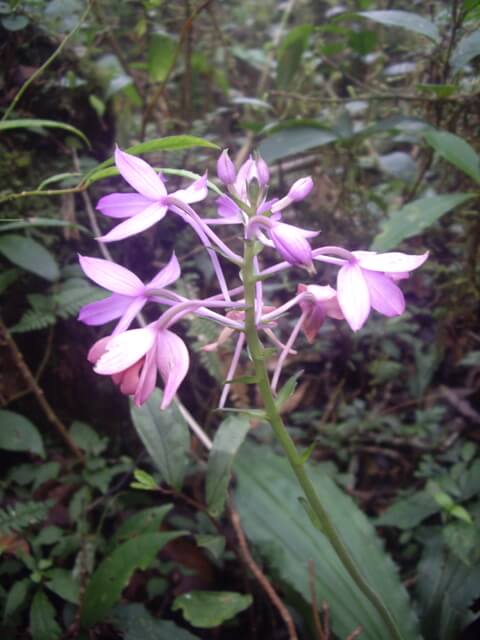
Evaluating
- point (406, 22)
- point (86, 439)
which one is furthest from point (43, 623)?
point (406, 22)

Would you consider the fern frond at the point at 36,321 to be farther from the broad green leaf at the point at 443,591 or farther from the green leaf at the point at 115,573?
the broad green leaf at the point at 443,591

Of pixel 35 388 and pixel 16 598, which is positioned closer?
pixel 16 598

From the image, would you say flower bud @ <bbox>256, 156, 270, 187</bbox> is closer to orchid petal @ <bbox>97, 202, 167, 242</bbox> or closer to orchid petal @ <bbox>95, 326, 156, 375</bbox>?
orchid petal @ <bbox>97, 202, 167, 242</bbox>

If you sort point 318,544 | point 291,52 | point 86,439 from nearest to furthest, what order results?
point 318,544
point 86,439
point 291,52

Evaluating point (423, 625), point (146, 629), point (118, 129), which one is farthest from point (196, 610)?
point (118, 129)

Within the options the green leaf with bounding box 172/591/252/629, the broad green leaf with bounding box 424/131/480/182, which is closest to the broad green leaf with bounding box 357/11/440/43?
the broad green leaf with bounding box 424/131/480/182

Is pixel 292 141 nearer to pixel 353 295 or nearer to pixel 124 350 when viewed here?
pixel 353 295

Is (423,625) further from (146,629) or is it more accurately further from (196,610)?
(146,629)

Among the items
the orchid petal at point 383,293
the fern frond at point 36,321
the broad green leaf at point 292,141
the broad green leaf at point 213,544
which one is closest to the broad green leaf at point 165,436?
the broad green leaf at point 213,544
